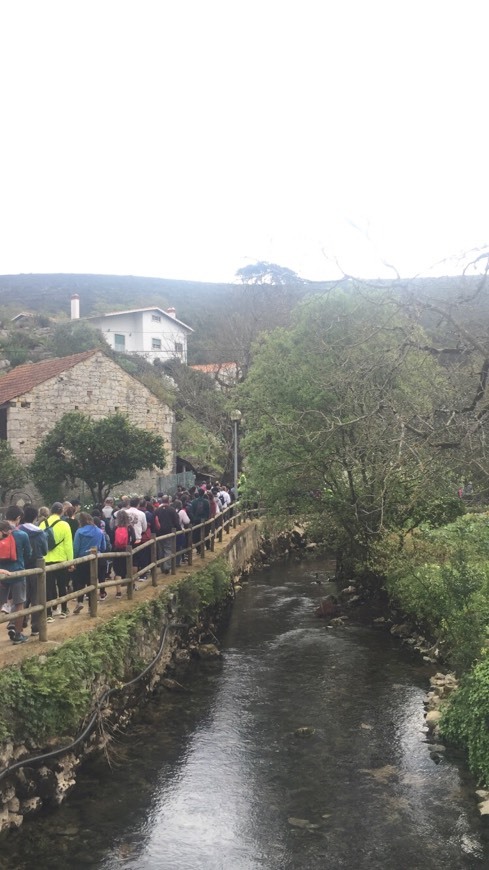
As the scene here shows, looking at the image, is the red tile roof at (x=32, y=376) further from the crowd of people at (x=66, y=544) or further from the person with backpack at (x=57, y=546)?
the person with backpack at (x=57, y=546)

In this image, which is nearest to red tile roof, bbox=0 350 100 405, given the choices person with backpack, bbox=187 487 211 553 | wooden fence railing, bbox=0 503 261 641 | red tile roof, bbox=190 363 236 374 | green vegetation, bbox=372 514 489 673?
wooden fence railing, bbox=0 503 261 641

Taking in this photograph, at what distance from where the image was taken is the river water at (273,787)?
7.43 meters

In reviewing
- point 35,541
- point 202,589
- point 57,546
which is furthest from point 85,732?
point 202,589

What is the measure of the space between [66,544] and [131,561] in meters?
1.54

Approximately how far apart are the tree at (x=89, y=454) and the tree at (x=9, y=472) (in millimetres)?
780

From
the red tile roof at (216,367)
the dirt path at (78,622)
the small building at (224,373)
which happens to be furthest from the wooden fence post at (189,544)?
the red tile roof at (216,367)

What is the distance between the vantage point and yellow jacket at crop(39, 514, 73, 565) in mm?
11570

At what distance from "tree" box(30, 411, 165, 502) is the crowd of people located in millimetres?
7784

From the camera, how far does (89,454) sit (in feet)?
85.5

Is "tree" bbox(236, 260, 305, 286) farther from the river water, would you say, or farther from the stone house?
the river water

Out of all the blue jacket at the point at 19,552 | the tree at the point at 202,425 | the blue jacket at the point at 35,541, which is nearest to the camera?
the blue jacket at the point at 19,552

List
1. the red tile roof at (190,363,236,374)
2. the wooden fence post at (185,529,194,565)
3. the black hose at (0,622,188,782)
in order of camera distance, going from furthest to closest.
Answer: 1. the red tile roof at (190,363,236,374)
2. the wooden fence post at (185,529,194,565)
3. the black hose at (0,622,188,782)

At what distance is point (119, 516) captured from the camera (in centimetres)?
1383

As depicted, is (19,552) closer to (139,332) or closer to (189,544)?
(189,544)
